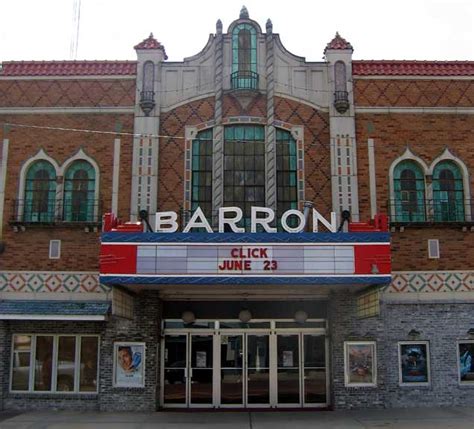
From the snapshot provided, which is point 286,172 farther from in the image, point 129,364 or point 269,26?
point 129,364

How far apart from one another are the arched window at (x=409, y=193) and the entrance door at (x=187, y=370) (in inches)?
270

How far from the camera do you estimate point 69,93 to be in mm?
19766

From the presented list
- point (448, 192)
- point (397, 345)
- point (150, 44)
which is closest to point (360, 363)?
point (397, 345)

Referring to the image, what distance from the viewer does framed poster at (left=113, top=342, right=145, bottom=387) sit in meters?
18.1

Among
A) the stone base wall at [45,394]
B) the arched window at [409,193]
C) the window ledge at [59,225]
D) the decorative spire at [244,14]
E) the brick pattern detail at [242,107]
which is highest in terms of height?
the decorative spire at [244,14]

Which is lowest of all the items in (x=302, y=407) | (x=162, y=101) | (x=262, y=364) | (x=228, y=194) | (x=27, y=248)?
(x=302, y=407)

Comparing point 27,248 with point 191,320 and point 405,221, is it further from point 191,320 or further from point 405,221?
point 405,221

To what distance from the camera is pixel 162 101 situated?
1962 centimetres

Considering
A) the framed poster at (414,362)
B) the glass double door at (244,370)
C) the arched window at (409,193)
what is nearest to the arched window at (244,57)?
the arched window at (409,193)

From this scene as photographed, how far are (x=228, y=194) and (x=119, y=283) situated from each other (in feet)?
16.9

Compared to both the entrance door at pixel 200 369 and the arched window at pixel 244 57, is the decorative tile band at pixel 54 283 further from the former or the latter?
the arched window at pixel 244 57

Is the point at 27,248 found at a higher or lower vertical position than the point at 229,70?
lower

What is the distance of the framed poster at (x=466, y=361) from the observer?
60.3ft

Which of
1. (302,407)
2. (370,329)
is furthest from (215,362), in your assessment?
(370,329)
